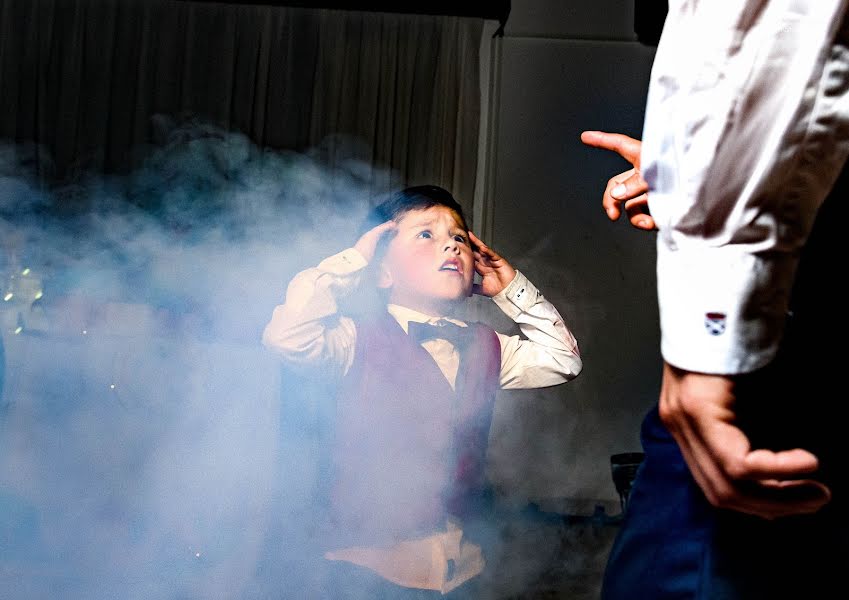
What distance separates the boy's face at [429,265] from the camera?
220 centimetres

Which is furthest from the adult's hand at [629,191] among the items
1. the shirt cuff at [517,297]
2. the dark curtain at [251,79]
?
the dark curtain at [251,79]

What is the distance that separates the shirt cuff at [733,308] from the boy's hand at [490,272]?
1931mm

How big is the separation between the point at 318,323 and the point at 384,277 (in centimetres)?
27

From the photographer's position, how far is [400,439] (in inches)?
82.9

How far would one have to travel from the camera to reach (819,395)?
1.60 ft

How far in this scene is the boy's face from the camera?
7.22 feet

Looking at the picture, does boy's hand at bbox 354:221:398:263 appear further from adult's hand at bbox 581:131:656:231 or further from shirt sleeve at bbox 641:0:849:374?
shirt sleeve at bbox 641:0:849:374

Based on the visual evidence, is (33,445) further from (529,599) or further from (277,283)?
(529,599)

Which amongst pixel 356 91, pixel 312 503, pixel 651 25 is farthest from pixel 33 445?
pixel 651 25

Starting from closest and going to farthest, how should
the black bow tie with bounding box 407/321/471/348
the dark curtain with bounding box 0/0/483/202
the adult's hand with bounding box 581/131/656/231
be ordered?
the adult's hand with bounding box 581/131/656/231 → the black bow tie with bounding box 407/321/471/348 → the dark curtain with bounding box 0/0/483/202

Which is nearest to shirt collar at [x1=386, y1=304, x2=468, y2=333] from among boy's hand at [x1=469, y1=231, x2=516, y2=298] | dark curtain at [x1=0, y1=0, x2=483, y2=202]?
boy's hand at [x1=469, y1=231, x2=516, y2=298]

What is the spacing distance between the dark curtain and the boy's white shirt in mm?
2206

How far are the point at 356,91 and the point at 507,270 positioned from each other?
2374mm

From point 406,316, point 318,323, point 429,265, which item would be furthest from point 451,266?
point 318,323
